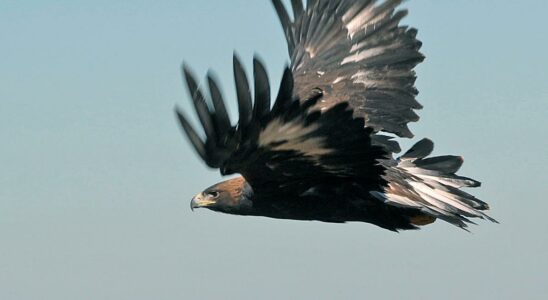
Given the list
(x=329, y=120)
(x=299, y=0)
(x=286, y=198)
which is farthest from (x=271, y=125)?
(x=299, y=0)

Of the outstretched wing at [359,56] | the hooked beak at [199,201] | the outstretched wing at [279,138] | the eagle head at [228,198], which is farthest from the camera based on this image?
the outstretched wing at [359,56]

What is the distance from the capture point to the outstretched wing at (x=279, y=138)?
863 centimetres

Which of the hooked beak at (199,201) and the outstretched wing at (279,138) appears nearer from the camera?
the outstretched wing at (279,138)

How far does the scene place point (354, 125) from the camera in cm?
900

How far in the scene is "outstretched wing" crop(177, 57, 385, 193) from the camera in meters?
8.63

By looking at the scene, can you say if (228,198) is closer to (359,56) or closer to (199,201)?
(199,201)

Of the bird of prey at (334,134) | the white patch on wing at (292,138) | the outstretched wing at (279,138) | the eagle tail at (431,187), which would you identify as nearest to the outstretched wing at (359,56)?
the bird of prey at (334,134)

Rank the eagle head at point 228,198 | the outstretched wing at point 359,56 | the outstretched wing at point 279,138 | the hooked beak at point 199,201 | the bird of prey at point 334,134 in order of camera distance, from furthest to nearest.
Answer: the outstretched wing at point 359,56 → the hooked beak at point 199,201 → the eagle head at point 228,198 → the bird of prey at point 334,134 → the outstretched wing at point 279,138

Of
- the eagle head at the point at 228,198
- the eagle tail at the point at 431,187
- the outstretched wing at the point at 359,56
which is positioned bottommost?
the eagle tail at the point at 431,187

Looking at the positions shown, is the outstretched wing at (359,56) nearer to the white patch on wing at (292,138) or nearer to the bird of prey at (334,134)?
the bird of prey at (334,134)

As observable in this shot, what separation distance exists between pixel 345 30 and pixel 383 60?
443mm

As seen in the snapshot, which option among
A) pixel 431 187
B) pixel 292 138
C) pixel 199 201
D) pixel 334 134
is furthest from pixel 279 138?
pixel 431 187

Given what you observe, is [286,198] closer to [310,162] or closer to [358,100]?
[310,162]

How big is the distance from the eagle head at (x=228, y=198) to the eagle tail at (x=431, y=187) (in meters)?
1.03
